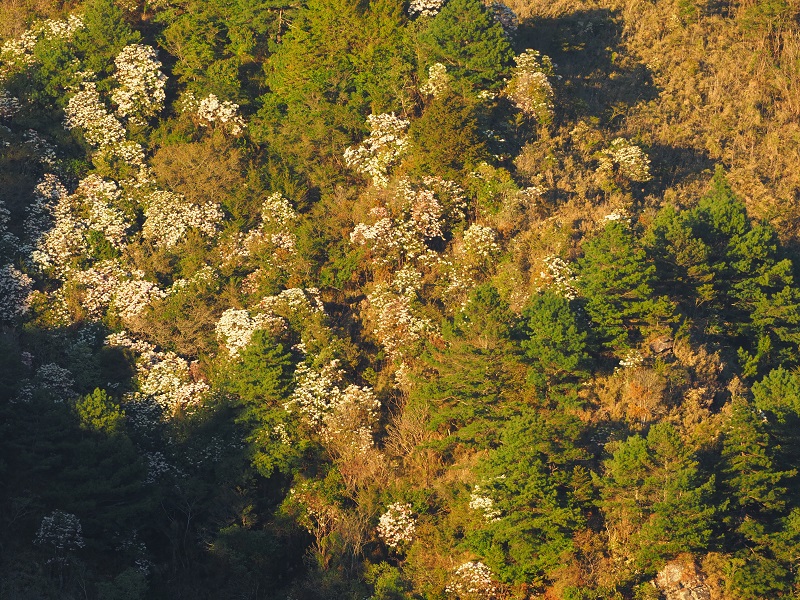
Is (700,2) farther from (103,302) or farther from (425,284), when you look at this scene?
(103,302)

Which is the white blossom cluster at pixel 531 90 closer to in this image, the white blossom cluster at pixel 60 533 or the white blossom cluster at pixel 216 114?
the white blossom cluster at pixel 216 114

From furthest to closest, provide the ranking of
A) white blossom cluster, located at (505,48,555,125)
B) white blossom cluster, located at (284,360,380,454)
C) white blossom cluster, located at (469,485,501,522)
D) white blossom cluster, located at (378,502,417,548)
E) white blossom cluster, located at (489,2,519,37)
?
white blossom cluster, located at (489,2,519,37) → white blossom cluster, located at (505,48,555,125) → white blossom cluster, located at (284,360,380,454) → white blossom cluster, located at (378,502,417,548) → white blossom cluster, located at (469,485,501,522)

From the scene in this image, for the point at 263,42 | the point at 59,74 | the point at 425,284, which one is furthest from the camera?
the point at 263,42

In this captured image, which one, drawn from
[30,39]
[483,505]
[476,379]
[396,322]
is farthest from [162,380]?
[30,39]

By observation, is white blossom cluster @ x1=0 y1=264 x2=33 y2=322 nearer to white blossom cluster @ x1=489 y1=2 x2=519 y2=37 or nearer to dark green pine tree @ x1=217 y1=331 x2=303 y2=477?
dark green pine tree @ x1=217 y1=331 x2=303 y2=477

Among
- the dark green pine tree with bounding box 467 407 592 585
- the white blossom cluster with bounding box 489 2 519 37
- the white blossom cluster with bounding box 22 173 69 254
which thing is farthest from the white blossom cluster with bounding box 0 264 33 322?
the white blossom cluster with bounding box 489 2 519 37

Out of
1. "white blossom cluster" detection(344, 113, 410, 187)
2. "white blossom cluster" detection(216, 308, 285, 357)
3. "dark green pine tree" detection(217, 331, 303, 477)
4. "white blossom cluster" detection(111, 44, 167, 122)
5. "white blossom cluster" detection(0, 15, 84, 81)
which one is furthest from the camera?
"white blossom cluster" detection(0, 15, 84, 81)

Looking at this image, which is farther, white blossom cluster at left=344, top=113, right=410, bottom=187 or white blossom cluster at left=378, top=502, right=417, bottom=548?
white blossom cluster at left=344, top=113, right=410, bottom=187

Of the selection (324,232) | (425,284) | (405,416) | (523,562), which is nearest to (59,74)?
(324,232)
